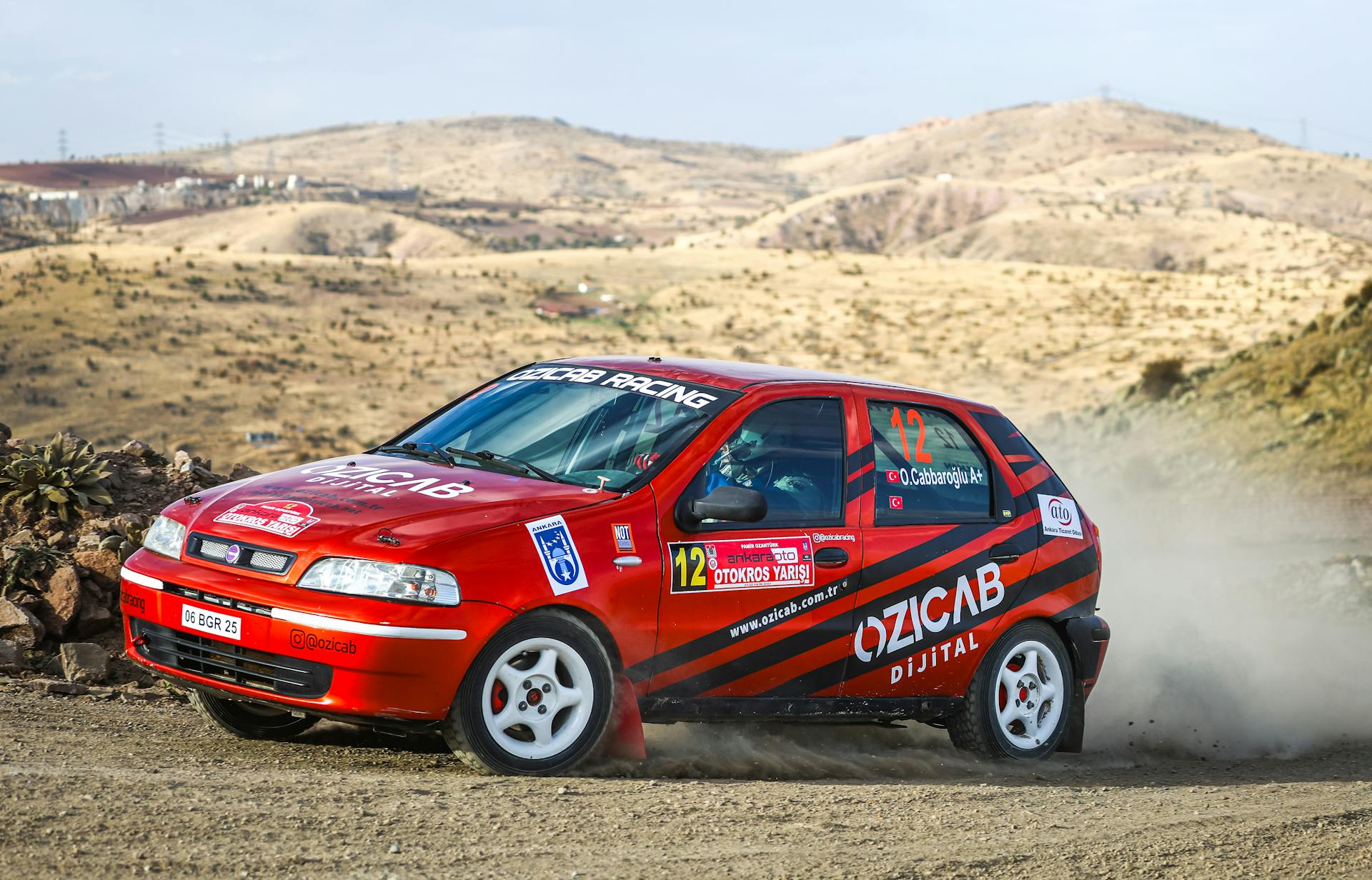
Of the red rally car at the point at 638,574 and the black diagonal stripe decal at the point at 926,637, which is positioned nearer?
the red rally car at the point at 638,574

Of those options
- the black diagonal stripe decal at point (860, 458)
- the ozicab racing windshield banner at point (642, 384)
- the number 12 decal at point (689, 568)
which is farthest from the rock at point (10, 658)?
the black diagonal stripe decal at point (860, 458)

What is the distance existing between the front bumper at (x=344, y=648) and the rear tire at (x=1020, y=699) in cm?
260

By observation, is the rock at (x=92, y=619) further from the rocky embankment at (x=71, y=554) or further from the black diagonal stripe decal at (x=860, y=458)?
the black diagonal stripe decal at (x=860, y=458)

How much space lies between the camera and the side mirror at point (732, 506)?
5.63 m

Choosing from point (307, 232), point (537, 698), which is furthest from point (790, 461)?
point (307, 232)

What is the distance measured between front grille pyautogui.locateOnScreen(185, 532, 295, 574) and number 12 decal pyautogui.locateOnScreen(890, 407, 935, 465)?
2772 mm

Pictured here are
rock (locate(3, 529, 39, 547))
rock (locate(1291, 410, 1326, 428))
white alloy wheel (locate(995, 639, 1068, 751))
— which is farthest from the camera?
rock (locate(1291, 410, 1326, 428))

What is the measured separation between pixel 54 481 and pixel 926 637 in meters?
5.12

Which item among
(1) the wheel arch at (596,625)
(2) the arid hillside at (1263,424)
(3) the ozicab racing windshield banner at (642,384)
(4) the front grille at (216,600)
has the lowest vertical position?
(2) the arid hillside at (1263,424)

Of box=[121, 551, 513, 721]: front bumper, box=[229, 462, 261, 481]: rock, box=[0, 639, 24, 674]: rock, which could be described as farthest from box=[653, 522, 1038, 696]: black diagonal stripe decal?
box=[229, 462, 261, 481]: rock

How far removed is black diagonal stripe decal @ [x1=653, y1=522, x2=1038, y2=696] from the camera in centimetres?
583

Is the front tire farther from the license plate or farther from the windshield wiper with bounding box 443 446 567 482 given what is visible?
the license plate

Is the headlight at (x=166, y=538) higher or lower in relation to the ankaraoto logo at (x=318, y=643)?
higher

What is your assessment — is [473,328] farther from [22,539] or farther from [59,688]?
[59,688]
